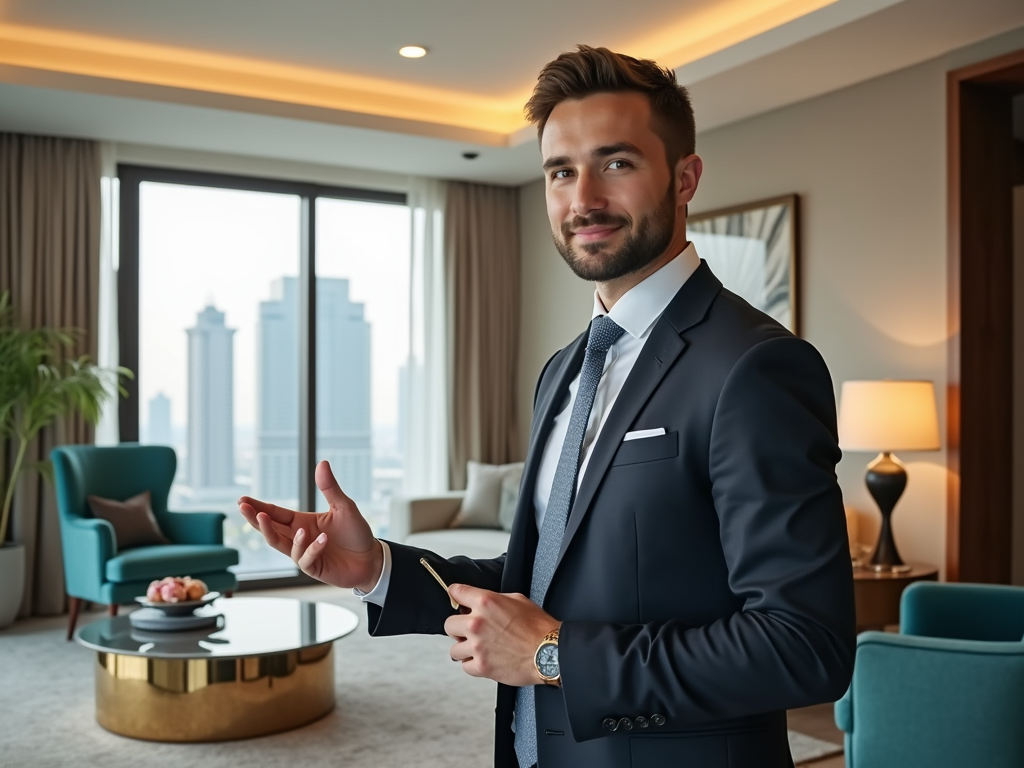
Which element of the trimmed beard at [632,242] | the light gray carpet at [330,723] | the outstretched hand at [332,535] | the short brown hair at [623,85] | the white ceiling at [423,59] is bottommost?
the light gray carpet at [330,723]

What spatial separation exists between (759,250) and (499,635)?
15.4ft

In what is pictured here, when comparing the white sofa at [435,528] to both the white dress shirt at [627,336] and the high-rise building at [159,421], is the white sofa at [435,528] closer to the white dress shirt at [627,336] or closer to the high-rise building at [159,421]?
the high-rise building at [159,421]

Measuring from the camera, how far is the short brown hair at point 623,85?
51.2 inches

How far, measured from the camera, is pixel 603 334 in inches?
55.2

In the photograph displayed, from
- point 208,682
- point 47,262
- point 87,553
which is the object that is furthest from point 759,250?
point 47,262

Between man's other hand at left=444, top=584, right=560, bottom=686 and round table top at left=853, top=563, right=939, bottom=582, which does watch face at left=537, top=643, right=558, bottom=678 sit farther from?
round table top at left=853, top=563, right=939, bottom=582

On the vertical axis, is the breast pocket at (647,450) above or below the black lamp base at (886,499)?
above

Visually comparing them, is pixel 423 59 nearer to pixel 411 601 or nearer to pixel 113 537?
pixel 113 537

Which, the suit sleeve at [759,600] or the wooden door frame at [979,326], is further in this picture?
the wooden door frame at [979,326]

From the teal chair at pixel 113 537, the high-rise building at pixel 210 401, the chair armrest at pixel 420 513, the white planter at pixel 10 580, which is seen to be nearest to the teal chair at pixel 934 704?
the teal chair at pixel 113 537

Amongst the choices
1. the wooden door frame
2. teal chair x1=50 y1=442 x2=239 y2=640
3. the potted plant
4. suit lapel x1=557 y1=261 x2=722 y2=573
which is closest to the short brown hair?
suit lapel x1=557 y1=261 x2=722 y2=573

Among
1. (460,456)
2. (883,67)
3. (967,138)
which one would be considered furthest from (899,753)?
(460,456)

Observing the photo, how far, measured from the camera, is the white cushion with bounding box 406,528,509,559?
596 centimetres

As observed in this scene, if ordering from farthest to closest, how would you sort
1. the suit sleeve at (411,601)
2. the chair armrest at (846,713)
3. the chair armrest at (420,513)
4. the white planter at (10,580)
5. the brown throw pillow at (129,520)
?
the chair armrest at (420,513), the white planter at (10,580), the brown throw pillow at (129,520), the chair armrest at (846,713), the suit sleeve at (411,601)
